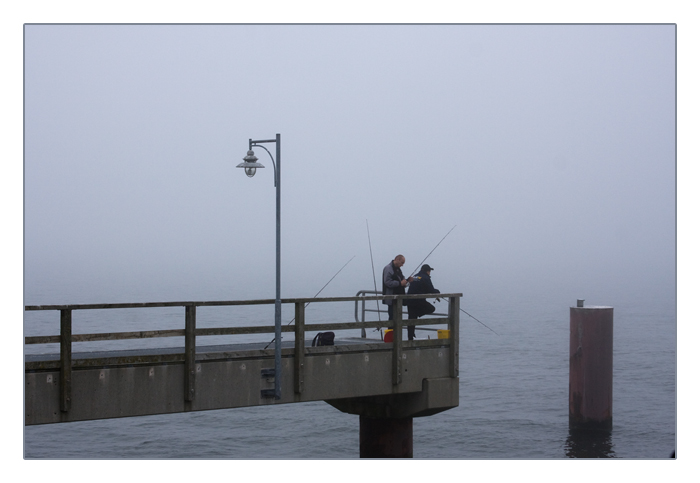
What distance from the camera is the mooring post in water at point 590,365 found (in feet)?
67.1

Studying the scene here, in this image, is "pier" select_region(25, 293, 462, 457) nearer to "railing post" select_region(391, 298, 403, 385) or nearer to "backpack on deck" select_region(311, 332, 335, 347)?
"railing post" select_region(391, 298, 403, 385)

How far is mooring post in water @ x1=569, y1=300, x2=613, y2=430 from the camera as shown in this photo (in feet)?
67.1

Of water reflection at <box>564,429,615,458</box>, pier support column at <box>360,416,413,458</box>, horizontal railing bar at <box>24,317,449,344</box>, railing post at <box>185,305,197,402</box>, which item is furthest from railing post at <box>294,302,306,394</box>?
water reflection at <box>564,429,615,458</box>

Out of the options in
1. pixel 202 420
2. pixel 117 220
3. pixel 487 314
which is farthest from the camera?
pixel 117 220

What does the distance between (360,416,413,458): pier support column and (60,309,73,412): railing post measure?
248 inches

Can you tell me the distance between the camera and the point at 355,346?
14.7m

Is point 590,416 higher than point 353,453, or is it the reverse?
point 590,416

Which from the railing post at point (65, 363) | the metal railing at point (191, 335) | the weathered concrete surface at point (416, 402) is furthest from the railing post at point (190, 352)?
the weathered concrete surface at point (416, 402)

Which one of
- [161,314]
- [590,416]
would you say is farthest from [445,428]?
[161,314]

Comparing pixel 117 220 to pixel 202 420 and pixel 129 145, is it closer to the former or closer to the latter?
pixel 129 145

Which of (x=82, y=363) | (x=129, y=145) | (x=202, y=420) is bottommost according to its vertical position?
(x=202, y=420)

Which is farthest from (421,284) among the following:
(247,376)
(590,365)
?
(590,365)

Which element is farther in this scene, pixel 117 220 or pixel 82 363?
pixel 117 220

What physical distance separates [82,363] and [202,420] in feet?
62.8
